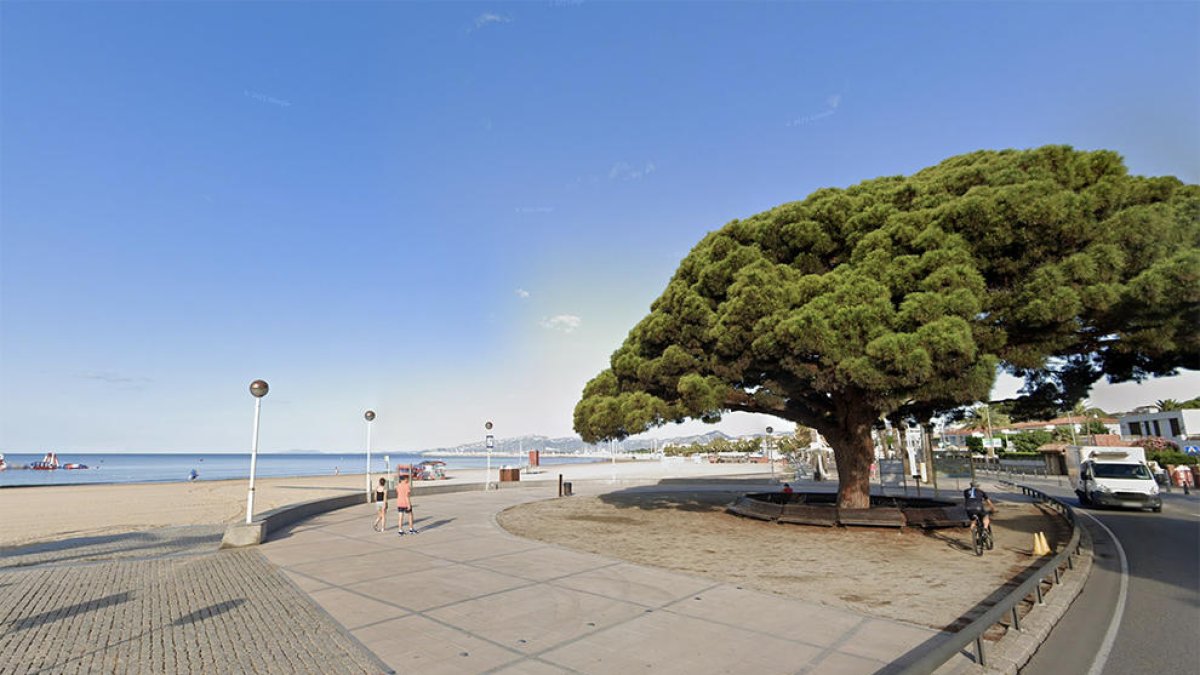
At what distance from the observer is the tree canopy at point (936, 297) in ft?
38.0

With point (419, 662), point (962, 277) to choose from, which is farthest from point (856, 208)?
point (419, 662)

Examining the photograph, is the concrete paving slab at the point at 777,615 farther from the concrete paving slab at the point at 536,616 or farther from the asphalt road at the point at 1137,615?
the asphalt road at the point at 1137,615

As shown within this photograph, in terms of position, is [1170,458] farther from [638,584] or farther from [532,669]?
[532,669]

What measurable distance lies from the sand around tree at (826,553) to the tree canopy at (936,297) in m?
3.11

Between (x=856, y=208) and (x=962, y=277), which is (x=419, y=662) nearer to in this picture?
(x=962, y=277)

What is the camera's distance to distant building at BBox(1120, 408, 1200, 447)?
183 ft

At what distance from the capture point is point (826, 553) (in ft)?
41.0

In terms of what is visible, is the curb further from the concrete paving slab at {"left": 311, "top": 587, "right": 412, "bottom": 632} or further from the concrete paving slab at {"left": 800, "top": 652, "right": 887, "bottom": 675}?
the concrete paving slab at {"left": 311, "top": 587, "right": 412, "bottom": 632}

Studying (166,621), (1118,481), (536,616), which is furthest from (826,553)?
(1118,481)

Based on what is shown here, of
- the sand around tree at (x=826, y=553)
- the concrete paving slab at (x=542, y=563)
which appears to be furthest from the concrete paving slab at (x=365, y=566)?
the sand around tree at (x=826, y=553)

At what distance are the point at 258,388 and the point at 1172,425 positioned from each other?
82659 mm

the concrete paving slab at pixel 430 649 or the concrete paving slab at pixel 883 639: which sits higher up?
the concrete paving slab at pixel 430 649

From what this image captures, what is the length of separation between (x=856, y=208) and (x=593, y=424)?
1010 cm

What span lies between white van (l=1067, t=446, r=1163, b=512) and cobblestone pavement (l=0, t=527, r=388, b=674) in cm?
2695
